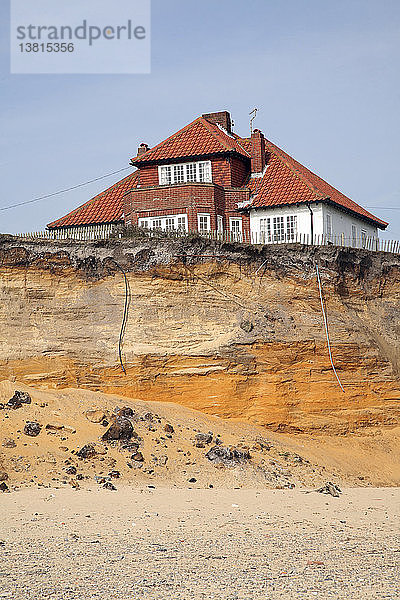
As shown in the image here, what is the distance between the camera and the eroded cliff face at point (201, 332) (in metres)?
21.2

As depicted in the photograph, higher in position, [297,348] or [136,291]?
[136,291]

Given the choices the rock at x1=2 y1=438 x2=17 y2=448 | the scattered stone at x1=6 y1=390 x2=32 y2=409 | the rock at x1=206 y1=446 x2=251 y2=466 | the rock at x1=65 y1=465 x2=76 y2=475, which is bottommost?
the rock at x1=206 y1=446 x2=251 y2=466

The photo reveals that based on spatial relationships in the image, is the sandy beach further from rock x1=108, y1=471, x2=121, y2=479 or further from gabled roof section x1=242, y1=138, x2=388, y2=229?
gabled roof section x1=242, y1=138, x2=388, y2=229

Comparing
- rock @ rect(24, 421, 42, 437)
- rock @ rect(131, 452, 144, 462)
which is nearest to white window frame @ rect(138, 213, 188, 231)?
rock @ rect(24, 421, 42, 437)

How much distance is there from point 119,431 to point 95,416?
124 centimetres

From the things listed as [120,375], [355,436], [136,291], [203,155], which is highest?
[203,155]

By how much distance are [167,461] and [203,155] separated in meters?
18.0

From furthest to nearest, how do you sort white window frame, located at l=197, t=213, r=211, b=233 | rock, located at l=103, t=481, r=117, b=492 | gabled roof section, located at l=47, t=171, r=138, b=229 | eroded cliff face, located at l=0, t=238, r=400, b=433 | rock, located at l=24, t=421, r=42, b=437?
gabled roof section, located at l=47, t=171, r=138, b=229, white window frame, located at l=197, t=213, r=211, b=233, eroded cliff face, located at l=0, t=238, r=400, b=433, rock, located at l=24, t=421, r=42, b=437, rock, located at l=103, t=481, r=117, b=492

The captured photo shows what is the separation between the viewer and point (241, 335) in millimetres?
21641

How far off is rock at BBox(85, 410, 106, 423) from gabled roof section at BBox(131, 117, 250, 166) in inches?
647

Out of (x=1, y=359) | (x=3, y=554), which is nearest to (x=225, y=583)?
(x=3, y=554)

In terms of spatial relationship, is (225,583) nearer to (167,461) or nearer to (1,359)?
(167,461)

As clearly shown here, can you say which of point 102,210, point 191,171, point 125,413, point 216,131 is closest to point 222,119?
point 216,131

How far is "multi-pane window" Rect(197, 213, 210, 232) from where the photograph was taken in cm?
3056
